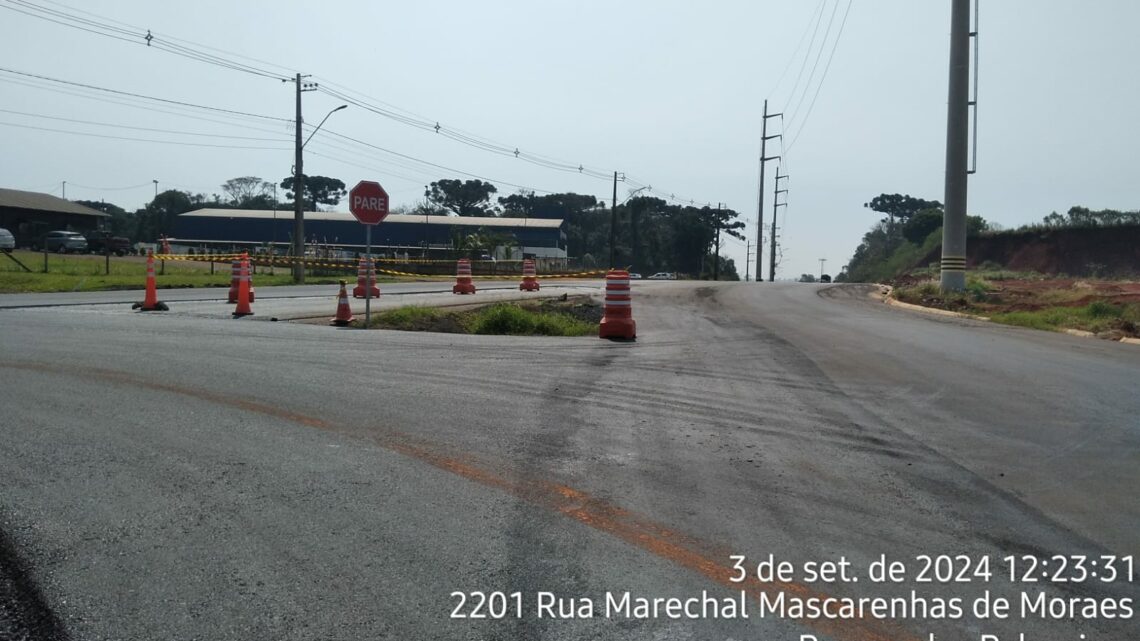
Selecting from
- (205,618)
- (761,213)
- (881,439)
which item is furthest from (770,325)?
(761,213)

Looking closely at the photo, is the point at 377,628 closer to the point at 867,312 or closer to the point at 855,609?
the point at 855,609

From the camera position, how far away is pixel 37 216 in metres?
75.6

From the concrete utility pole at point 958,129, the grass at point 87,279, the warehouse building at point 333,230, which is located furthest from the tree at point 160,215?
the concrete utility pole at point 958,129

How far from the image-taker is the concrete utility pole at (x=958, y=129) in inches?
1187

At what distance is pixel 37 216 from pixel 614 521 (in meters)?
83.8

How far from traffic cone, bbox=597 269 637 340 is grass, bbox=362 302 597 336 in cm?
234

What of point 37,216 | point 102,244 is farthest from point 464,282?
point 37,216

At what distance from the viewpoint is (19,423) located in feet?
24.1

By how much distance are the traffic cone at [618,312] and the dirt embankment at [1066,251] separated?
42921 millimetres

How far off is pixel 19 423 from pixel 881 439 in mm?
7067

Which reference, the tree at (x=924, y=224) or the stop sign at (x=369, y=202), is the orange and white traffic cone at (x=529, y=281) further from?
the tree at (x=924, y=224)

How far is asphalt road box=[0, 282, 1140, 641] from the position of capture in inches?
164

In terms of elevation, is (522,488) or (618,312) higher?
(618,312)

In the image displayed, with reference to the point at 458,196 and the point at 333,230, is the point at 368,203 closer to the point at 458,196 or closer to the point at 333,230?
the point at 333,230
